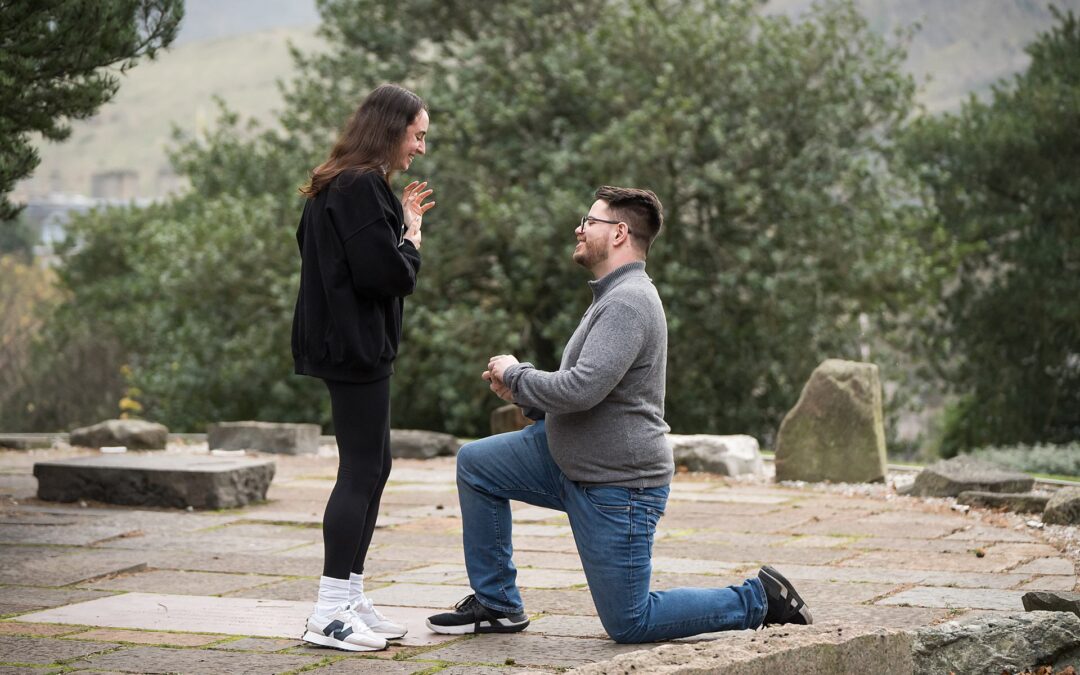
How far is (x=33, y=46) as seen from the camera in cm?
781

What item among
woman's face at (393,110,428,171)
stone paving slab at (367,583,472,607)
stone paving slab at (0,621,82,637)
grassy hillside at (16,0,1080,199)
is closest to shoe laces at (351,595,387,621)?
stone paving slab at (367,583,472,607)

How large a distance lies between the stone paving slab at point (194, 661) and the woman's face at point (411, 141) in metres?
1.70

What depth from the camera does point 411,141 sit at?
15.8 feet

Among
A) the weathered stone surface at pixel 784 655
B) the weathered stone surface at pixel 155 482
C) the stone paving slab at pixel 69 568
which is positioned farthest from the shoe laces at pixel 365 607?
the weathered stone surface at pixel 155 482

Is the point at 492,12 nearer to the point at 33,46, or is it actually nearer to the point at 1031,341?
the point at 1031,341

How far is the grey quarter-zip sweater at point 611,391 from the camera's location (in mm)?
4457

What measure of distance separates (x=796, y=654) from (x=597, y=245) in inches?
61.9

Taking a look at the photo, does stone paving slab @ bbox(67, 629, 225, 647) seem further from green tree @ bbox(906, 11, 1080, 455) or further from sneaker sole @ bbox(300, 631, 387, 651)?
green tree @ bbox(906, 11, 1080, 455)

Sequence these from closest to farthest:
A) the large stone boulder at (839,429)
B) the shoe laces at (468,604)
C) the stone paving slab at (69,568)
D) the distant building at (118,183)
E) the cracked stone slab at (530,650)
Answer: the cracked stone slab at (530,650)
the shoe laces at (468,604)
the stone paving slab at (69,568)
the large stone boulder at (839,429)
the distant building at (118,183)

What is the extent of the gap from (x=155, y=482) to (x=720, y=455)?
14.8ft

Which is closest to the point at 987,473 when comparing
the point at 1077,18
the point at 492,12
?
the point at 492,12

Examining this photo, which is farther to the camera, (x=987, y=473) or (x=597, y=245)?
(x=987, y=473)

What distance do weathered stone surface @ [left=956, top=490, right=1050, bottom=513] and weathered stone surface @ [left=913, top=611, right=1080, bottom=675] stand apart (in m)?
4.27

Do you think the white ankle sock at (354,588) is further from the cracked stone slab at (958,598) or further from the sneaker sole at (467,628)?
the cracked stone slab at (958,598)
